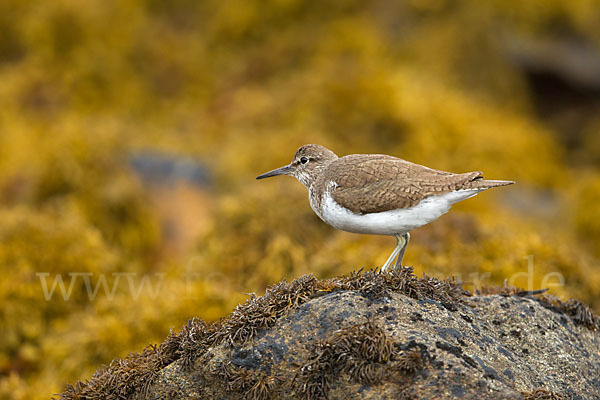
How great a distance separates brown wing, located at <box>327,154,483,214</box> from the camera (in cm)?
518

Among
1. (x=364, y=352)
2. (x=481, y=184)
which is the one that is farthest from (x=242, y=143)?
(x=364, y=352)

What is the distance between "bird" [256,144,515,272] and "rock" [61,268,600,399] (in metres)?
0.52

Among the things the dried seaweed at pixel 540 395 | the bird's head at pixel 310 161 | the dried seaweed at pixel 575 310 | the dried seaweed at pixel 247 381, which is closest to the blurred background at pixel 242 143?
the dried seaweed at pixel 575 310

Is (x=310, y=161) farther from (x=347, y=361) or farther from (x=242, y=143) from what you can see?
(x=242, y=143)

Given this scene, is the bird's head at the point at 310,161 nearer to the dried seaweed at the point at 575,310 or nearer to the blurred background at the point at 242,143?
the dried seaweed at the point at 575,310

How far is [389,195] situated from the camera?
5.21 metres

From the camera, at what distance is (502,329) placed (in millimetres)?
5074

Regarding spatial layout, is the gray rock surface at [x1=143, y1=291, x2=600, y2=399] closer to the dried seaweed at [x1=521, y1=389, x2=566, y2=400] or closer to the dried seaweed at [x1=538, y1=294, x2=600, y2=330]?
the dried seaweed at [x1=521, y1=389, x2=566, y2=400]

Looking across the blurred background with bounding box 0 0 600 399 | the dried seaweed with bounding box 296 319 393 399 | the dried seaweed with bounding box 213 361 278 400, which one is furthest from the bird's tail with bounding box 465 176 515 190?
the blurred background with bounding box 0 0 600 399

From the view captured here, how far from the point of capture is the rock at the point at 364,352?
4.14 metres

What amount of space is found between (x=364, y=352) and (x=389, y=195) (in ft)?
5.00

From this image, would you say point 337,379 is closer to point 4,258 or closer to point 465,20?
point 4,258

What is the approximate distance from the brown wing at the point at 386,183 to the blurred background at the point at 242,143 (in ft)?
11.4

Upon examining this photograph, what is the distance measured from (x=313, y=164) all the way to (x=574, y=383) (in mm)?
2992
